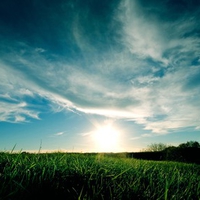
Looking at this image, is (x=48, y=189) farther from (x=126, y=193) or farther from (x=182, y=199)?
(x=182, y=199)

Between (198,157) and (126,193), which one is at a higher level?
(198,157)

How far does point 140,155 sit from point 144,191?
22.0 meters

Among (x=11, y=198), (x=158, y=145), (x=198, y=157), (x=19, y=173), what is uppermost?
(x=158, y=145)

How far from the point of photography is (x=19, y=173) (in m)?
2.42

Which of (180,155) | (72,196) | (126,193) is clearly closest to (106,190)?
(126,193)

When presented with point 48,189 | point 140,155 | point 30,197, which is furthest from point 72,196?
point 140,155

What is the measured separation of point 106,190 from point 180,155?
58.1 feet

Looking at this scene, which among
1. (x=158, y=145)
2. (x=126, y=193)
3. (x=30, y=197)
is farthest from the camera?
(x=158, y=145)

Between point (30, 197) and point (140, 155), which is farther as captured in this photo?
point (140, 155)

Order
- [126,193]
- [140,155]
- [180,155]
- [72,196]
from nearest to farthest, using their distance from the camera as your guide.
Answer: [72,196] < [126,193] < [180,155] < [140,155]

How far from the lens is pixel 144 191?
7.84 ft

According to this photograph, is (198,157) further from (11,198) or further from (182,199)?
(11,198)

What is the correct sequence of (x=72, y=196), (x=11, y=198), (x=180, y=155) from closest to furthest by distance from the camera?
(x=11, y=198) → (x=72, y=196) → (x=180, y=155)

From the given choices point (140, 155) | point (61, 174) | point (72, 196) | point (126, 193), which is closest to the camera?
point (72, 196)
